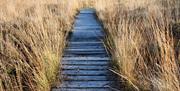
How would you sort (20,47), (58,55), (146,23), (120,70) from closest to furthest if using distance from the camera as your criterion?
(120,70) < (58,55) < (20,47) < (146,23)

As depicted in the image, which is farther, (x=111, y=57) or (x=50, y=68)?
(x=111, y=57)

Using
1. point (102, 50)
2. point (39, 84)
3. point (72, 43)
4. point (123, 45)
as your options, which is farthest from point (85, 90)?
point (72, 43)

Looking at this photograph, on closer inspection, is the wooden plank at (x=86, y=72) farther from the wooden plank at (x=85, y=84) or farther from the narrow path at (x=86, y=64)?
the wooden plank at (x=85, y=84)

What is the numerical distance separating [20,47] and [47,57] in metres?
1.36

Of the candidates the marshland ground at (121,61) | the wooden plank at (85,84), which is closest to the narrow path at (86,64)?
the wooden plank at (85,84)

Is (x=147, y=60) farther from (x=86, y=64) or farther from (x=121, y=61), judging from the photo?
(x=86, y=64)

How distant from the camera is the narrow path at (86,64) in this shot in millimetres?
5469

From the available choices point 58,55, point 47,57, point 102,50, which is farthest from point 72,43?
point 47,57

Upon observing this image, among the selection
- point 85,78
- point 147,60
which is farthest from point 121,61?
point 147,60

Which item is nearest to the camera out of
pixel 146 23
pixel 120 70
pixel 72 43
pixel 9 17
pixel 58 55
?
pixel 120 70

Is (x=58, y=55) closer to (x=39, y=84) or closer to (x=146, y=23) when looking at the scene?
(x=39, y=84)

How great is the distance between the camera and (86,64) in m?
6.35

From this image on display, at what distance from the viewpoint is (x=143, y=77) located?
505cm

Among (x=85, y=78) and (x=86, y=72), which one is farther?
(x=86, y=72)
